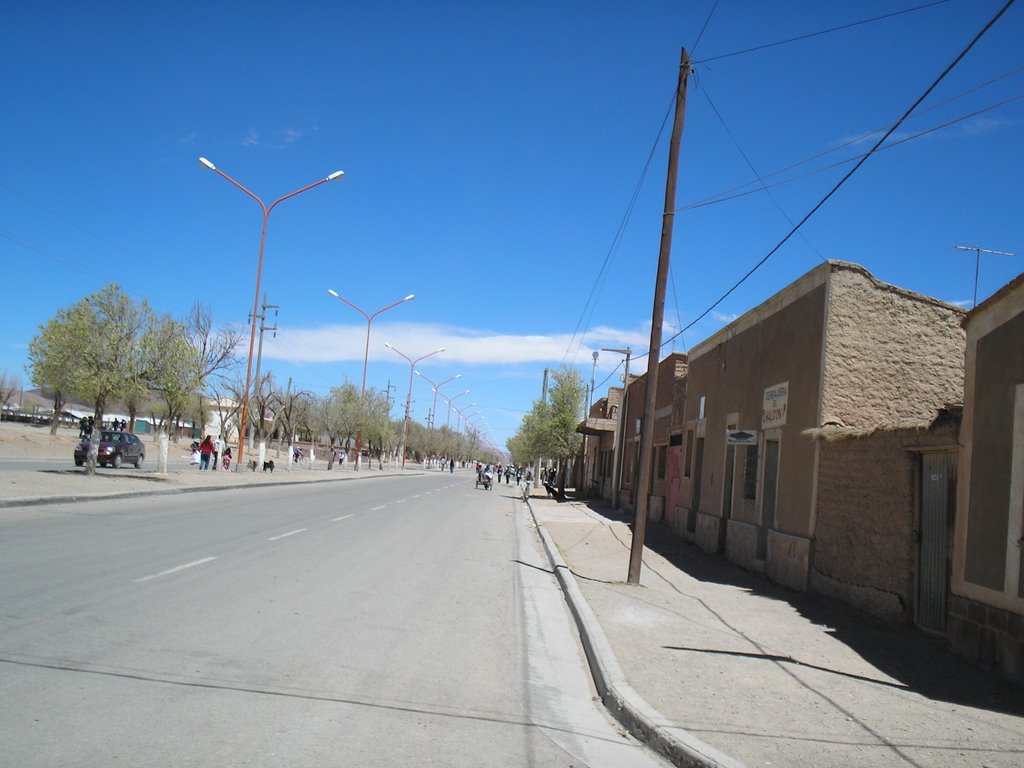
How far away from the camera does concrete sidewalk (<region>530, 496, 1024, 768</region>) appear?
5590 mm

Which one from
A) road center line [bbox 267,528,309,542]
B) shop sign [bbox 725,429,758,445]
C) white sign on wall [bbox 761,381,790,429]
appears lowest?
road center line [bbox 267,528,309,542]

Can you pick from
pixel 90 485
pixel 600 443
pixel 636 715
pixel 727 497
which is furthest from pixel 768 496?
pixel 600 443

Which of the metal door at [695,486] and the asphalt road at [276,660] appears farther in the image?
the metal door at [695,486]

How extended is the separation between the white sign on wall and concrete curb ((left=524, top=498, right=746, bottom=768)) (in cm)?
642

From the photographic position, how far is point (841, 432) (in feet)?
38.7

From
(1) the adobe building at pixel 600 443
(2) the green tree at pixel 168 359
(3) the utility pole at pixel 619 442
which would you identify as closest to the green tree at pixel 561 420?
(1) the adobe building at pixel 600 443

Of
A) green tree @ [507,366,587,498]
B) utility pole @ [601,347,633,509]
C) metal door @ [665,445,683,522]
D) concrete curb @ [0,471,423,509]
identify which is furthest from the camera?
green tree @ [507,366,587,498]

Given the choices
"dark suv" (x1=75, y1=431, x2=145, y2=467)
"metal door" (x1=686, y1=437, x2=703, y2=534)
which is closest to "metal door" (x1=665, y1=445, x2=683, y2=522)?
"metal door" (x1=686, y1=437, x2=703, y2=534)

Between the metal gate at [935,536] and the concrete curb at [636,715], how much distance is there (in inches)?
144

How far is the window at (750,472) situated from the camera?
16281mm

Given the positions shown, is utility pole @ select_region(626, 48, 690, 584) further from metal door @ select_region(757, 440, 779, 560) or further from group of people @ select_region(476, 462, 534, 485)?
A: group of people @ select_region(476, 462, 534, 485)

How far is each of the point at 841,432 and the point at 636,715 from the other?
699 cm

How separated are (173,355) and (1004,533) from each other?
85.9 feet

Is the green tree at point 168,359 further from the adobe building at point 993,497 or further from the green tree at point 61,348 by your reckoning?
the adobe building at point 993,497
